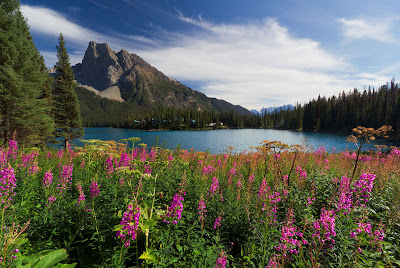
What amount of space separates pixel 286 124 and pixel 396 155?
130433 millimetres

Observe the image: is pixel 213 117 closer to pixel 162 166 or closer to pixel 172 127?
pixel 172 127

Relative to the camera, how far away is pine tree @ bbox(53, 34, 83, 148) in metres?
23.0

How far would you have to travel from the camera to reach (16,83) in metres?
15.5

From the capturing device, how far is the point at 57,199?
3.66 m

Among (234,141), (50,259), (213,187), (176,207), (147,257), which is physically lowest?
(234,141)

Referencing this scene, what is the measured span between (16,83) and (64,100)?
27.2ft

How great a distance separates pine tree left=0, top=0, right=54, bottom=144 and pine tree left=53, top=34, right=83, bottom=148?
442cm

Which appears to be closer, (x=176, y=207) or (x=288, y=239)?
(x=288, y=239)

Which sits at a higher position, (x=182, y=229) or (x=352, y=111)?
(x=352, y=111)

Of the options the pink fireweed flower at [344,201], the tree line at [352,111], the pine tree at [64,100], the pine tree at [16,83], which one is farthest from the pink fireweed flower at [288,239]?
the tree line at [352,111]

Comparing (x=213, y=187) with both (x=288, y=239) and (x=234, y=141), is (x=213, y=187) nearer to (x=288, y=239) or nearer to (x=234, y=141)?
(x=288, y=239)

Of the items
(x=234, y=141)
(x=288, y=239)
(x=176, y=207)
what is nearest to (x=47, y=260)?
Result: (x=176, y=207)

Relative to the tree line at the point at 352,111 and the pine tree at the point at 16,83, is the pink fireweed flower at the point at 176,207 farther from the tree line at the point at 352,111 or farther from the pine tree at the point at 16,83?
the tree line at the point at 352,111

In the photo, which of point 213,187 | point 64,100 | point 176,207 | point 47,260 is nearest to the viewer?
point 47,260
